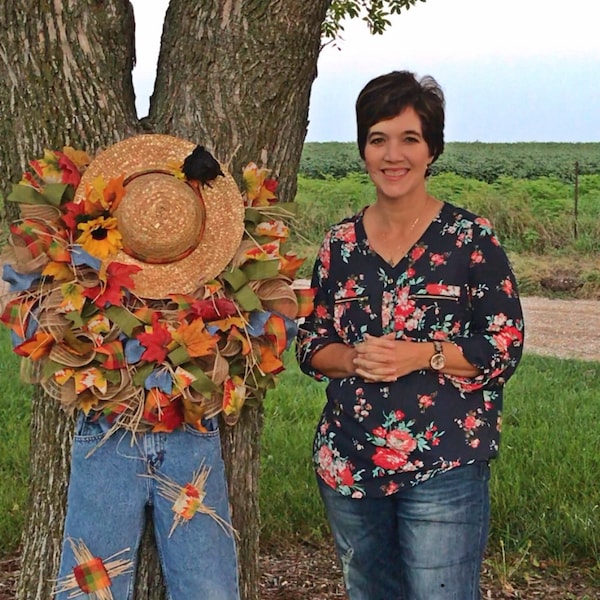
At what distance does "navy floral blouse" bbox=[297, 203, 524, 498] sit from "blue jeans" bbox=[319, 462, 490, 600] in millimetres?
49

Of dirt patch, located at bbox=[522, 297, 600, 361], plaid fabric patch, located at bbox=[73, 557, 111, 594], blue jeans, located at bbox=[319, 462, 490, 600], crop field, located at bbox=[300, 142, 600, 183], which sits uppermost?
crop field, located at bbox=[300, 142, 600, 183]

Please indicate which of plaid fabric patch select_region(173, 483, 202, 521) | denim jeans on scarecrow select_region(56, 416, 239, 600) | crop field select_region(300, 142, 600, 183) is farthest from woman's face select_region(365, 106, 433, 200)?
crop field select_region(300, 142, 600, 183)

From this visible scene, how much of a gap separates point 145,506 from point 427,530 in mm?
751

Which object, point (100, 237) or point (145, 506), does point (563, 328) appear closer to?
point (145, 506)

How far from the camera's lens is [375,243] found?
7.88ft

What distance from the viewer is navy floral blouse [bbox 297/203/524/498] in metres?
2.26

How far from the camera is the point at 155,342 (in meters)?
2.23

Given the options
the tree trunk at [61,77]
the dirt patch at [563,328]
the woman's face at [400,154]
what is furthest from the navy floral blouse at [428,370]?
the dirt patch at [563,328]

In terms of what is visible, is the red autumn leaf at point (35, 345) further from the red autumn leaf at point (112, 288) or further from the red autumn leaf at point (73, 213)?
the red autumn leaf at point (73, 213)

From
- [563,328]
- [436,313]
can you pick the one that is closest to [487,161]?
[563,328]

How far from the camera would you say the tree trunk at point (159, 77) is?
2.58 m

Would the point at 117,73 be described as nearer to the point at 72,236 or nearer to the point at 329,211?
the point at 72,236

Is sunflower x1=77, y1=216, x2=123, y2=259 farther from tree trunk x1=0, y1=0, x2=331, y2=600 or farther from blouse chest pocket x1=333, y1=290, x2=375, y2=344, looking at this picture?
blouse chest pocket x1=333, y1=290, x2=375, y2=344

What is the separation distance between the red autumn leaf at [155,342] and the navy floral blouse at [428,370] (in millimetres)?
488
